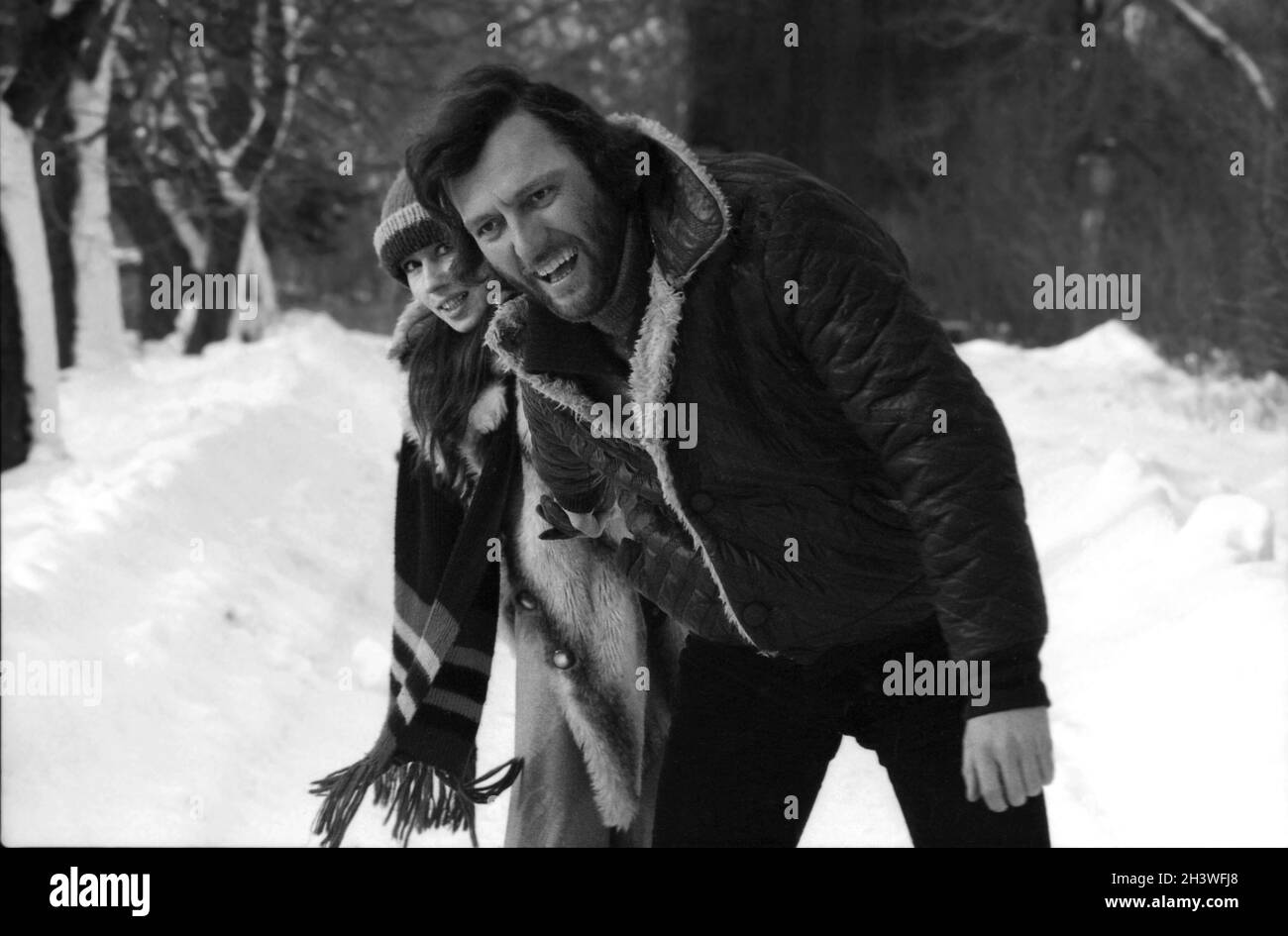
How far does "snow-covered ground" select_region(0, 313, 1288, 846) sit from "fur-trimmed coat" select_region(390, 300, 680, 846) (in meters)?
1.00

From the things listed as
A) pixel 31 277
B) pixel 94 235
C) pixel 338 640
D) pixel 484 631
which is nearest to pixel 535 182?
pixel 484 631

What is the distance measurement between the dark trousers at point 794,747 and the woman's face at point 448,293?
0.97m

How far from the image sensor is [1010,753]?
88.7 inches

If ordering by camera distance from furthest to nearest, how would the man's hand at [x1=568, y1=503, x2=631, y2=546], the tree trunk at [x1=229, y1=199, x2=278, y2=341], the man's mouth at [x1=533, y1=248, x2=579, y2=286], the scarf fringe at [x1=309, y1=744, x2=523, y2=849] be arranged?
1. the tree trunk at [x1=229, y1=199, x2=278, y2=341]
2. the scarf fringe at [x1=309, y1=744, x2=523, y2=849]
3. the man's hand at [x1=568, y1=503, x2=631, y2=546]
4. the man's mouth at [x1=533, y1=248, x2=579, y2=286]

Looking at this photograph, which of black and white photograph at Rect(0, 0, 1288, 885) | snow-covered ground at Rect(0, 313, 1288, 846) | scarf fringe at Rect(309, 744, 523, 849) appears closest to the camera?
black and white photograph at Rect(0, 0, 1288, 885)

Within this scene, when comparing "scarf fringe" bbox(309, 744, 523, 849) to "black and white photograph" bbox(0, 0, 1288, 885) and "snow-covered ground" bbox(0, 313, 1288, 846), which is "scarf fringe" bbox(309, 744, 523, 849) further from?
"snow-covered ground" bbox(0, 313, 1288, 846)

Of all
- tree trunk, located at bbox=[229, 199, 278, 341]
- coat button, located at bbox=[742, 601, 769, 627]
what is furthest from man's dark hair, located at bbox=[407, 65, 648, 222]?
tree trunk, located at bbox=[229, 199, 278, 341]

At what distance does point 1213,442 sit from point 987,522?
26.4 feet

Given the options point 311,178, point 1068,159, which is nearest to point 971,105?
point 1068,159

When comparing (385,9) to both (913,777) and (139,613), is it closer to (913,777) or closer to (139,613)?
(139,613)

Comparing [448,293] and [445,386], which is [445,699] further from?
[448,293]

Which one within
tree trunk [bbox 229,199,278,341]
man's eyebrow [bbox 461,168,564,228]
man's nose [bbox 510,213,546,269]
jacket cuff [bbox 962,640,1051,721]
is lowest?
jacket cuff [bbox 962,640,1051,721]

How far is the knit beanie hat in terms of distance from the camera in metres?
3.35

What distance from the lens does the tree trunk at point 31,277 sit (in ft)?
34.5
